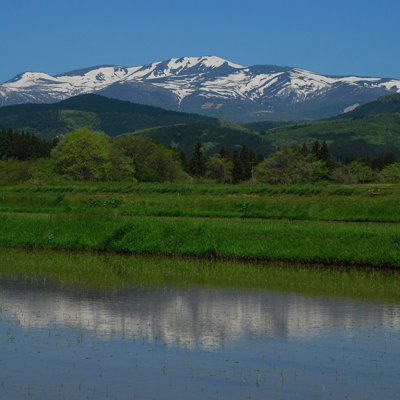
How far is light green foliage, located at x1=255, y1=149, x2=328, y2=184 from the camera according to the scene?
155625 mm

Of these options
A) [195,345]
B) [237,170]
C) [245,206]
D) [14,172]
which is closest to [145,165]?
[14,172]

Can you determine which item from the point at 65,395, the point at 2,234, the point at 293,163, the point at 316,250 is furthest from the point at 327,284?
the point at 293,163

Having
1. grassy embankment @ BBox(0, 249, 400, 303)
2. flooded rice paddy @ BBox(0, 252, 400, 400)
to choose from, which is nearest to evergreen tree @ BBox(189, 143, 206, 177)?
grassy embankment @ BBox(0, 249, 400, 303)

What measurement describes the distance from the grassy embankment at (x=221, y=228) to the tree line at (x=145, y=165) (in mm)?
43618

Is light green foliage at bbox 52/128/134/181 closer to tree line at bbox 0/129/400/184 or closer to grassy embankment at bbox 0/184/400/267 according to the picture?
tree line at bbox 0/129/400/184

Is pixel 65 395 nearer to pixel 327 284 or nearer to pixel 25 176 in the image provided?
pixel 327 284

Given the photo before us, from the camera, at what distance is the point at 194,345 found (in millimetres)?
22328

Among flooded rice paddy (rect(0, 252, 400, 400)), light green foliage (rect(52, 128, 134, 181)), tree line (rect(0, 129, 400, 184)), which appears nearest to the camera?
flooded rice paddy (rect(0, 252, 400, 400))

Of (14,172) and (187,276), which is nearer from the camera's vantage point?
(187,276)

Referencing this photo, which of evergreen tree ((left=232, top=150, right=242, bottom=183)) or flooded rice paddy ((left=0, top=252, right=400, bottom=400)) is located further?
evergreen tree ((left=232, top=150, right=242, bottom=183))

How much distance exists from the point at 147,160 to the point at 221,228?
98.4 m

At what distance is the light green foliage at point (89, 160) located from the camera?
129 meters

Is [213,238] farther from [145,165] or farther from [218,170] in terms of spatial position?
[218,170]

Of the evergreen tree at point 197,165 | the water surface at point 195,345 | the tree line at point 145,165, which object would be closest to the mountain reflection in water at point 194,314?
the water surface at point 195,345
